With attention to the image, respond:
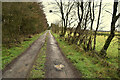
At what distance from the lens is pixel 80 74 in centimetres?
646

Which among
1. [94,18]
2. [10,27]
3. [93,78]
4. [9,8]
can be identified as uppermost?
[9,8]

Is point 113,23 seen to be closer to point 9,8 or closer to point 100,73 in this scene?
point 100,73

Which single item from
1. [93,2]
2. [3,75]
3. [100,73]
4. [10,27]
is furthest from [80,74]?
[10,27]

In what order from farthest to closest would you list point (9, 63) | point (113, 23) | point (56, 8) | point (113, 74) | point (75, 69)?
point (56, 8) → point (113, 23) → point (9, 63) → point (75, 69) → point (113, 74)

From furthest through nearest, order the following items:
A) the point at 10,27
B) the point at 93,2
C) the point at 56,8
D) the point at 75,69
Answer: the point at 56,8
the point at 10,27
the point at 93,2
the point at 75,69

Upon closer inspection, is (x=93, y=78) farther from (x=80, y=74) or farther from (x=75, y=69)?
(x=75, y=69)

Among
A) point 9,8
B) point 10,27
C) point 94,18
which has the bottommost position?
point 10,27

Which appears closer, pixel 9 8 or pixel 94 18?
pixel 94 18

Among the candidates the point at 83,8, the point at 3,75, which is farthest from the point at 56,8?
the point at 3,75

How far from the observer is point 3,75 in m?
6.05

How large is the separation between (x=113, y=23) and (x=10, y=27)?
49.1ft

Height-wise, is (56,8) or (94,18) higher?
(56,8)

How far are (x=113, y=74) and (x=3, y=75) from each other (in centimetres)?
814

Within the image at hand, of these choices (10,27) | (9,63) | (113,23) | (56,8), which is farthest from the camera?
(56,8)
